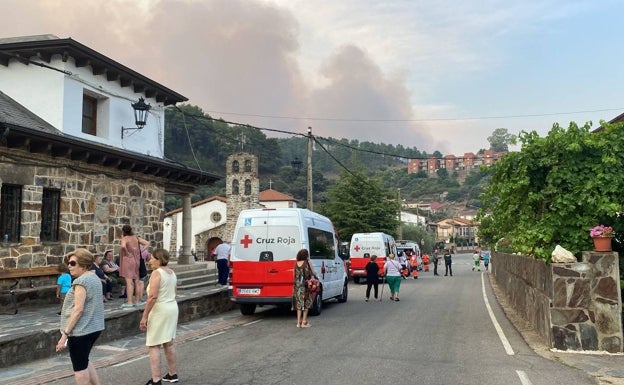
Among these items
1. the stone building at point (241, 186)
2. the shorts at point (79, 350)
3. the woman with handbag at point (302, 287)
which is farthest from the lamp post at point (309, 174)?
the shorts at point (79, 350)

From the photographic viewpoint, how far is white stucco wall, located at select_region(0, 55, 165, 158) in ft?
53.3

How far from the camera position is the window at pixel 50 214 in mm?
14681

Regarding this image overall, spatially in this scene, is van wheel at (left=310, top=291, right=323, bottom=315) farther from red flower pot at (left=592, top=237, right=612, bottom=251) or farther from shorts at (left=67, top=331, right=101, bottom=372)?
shorts at (left=67, top=331, right=101, bottom=372)

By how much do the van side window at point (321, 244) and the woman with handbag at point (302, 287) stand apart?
153 centimetres

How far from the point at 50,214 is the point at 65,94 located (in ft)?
12.4

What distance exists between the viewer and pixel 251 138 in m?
92.6

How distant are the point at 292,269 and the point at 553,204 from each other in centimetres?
603

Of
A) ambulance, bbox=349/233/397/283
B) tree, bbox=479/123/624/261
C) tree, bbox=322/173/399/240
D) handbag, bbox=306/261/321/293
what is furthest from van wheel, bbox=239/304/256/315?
tree, bbox=322/173/399/240

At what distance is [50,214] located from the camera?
1492cm

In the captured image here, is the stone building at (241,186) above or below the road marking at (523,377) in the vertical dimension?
above

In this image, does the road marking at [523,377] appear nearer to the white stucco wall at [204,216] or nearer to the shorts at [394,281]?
the shorts at [394,281]

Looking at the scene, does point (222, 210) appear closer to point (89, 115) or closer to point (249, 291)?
point (89, 115)

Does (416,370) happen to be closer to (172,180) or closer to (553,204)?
(553,204)

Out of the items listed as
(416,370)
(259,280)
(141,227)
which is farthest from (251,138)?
(416,370)
